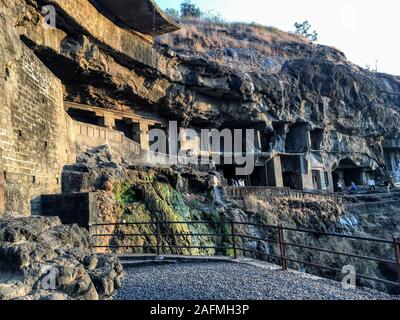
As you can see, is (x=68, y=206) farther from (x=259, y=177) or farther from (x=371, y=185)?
(x=371, y=185)

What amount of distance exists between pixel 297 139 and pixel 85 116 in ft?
57.9

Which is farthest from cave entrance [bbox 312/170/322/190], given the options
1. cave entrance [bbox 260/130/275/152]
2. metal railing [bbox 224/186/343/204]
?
metal railing [bbox 224/186/343/204]

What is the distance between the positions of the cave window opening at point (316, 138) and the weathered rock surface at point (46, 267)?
88.7 ft

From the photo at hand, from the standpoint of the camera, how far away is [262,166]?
85.7ft

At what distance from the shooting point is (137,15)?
17.0 m

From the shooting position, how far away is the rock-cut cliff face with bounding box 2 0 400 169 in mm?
14195

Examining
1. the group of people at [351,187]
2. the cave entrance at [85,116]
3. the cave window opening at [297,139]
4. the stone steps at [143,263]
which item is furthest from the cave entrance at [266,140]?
the stone steps at [143,263]

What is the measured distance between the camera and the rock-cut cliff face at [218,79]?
14.2 m

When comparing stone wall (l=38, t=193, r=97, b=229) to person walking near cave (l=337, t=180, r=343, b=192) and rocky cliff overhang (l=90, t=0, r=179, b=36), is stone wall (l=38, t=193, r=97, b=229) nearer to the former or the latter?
rocky cliff overhang (l=90, t=0, r=179, b=36)

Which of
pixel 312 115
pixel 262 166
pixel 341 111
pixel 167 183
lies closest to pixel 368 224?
pixel 262 166

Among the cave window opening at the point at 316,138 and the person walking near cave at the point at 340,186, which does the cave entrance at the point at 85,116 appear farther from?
the person walking near cave at the point at 340,186

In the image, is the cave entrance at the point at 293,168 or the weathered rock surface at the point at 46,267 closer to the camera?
the weathered rock surface at the point at 46,267

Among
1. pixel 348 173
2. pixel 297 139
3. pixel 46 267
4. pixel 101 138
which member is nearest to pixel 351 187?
pixel 297 139
